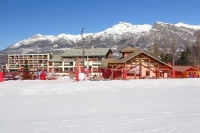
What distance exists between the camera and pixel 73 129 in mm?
5688

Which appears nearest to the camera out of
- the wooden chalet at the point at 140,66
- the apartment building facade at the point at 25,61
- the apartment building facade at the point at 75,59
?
the wooden chalet at the point at 140,66

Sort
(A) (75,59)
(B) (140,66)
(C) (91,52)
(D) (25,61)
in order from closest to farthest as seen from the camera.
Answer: (B) (140,66) < (A) (75,59) < (C) (91,52) < (D) (25,61)

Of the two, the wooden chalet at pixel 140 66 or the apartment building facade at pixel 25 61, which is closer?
the wooden chalet at pixel 140 66

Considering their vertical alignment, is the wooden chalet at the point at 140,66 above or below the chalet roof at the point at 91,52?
below

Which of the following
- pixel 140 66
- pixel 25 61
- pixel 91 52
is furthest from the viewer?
pixel 25 61

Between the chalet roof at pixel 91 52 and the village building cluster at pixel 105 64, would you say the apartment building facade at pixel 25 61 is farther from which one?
the chalet roof at pixel 91 52

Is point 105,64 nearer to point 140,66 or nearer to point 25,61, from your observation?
point 140,66

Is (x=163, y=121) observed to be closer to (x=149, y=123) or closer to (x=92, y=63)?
(x=149, y=123)

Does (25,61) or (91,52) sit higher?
(91,52)

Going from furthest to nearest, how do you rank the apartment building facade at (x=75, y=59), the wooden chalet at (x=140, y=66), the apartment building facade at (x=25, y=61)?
the apartment building facade at (x=25, y=61) → the apartment building facade at (x=75, y=59) → the wooden chalet at (x=140, y=66)

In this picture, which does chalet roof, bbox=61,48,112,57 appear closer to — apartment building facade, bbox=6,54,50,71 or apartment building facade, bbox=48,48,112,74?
apartment building facade, bbox=48,48,112,74

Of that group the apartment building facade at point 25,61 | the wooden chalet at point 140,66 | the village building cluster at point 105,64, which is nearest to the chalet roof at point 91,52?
the village building cluster at point 105,64

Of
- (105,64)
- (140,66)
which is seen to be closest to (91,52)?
(105,64)

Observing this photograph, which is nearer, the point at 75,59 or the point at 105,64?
the point at 105,64
